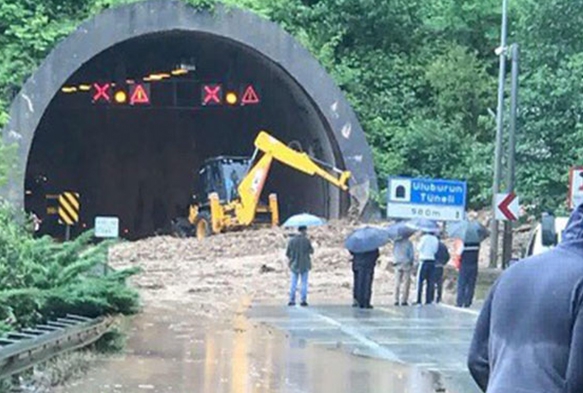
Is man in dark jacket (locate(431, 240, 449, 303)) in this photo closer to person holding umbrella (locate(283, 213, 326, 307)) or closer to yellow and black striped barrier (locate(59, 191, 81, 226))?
person holding umbrella (locate(283, 213, 326, 307))

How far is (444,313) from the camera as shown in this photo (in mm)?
24219

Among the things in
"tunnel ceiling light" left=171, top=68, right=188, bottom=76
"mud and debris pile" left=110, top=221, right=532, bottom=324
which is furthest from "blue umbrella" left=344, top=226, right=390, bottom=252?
"tunnel ceiling light" left=171, top=68, right=188, bottom=76

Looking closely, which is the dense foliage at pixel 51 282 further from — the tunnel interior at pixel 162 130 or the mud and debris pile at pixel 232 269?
the tunnel interior at pixel 162 130

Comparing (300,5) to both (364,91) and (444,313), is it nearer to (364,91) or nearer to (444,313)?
(364,91)

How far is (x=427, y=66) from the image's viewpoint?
1763 inches

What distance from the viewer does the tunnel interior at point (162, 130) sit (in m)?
43.4

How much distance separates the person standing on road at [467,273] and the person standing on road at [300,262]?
9.81 ft

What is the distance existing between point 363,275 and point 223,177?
1777cm

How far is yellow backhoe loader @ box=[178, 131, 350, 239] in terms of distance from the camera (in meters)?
40.4

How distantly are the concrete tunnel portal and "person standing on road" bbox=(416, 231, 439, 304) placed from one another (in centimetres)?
1406

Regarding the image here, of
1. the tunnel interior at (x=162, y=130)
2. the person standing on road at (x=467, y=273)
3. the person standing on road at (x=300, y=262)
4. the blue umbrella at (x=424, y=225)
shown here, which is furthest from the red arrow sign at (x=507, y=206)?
the tunnel interior at (x=162, y=130)

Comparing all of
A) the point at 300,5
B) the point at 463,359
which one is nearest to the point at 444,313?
the point at 463,359

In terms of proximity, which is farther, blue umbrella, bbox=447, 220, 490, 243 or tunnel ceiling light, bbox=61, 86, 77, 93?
tunnel ceiling light, bbox=61, 86, 77, 93

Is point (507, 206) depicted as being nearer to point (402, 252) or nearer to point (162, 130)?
point (402, 252)
